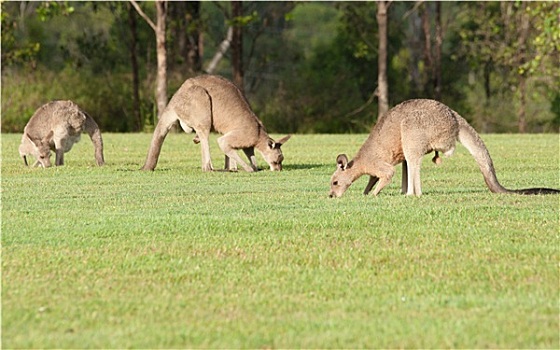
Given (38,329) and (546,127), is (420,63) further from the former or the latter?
(38,329)

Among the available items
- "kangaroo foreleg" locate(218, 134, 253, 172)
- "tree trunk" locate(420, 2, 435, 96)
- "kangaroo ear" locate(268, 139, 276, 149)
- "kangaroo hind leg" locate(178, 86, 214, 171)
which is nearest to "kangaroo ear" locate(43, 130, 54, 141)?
"kangaroo hind leg" locate(178, 86, 214, 171)

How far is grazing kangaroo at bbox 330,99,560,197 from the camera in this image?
1218 cm

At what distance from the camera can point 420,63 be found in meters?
54.8

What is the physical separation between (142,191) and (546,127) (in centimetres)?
3155

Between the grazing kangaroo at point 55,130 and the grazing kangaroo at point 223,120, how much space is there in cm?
144

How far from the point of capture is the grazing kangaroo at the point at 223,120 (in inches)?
674

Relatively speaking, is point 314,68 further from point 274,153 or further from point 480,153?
point 480,153

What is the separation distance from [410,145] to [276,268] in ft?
13.8

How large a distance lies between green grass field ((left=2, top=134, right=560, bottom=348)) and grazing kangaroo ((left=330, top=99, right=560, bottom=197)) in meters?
0.26

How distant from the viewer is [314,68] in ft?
159

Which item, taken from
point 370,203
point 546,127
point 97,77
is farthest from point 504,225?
point 546,127

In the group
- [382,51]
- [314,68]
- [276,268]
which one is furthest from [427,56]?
[276,268]

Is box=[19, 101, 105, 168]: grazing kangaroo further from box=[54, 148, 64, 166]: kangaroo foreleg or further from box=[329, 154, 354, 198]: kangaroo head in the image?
box=[329, 154, 354, 198]: kangaroo head

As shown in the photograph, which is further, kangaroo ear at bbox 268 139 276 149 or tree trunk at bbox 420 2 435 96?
tree trunk at bbox 420 2 435 96
